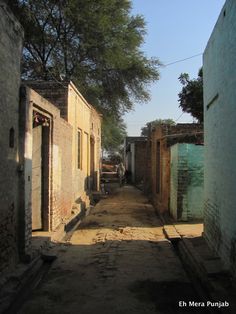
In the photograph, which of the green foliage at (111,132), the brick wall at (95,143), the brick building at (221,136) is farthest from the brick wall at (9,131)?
the green foliage at (111,132)

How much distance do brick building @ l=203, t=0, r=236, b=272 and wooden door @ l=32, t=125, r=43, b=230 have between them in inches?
150

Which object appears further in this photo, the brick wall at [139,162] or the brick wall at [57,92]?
the brick wall at [139,162]

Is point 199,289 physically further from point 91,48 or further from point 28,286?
point 91,48

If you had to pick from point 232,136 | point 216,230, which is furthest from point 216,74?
point 216,230

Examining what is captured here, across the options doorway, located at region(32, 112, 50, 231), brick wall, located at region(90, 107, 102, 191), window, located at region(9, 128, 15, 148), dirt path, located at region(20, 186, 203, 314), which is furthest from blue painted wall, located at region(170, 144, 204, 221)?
brick wall, located at region(90, 107, 102, 191)

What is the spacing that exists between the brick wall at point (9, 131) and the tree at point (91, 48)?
53.5 feet

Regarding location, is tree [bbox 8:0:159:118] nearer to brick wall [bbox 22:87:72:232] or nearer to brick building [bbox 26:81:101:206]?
brick building [bbox 26:81:101:206]

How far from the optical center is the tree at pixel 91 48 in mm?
24469

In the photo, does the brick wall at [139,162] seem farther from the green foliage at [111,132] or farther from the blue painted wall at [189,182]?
the blue painted wall at [189,182]

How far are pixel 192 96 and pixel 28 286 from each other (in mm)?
19245

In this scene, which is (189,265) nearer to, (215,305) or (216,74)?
(215,305)

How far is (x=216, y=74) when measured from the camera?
8812mm

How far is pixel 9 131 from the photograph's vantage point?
24.7 ft

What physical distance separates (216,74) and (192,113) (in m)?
17.0
